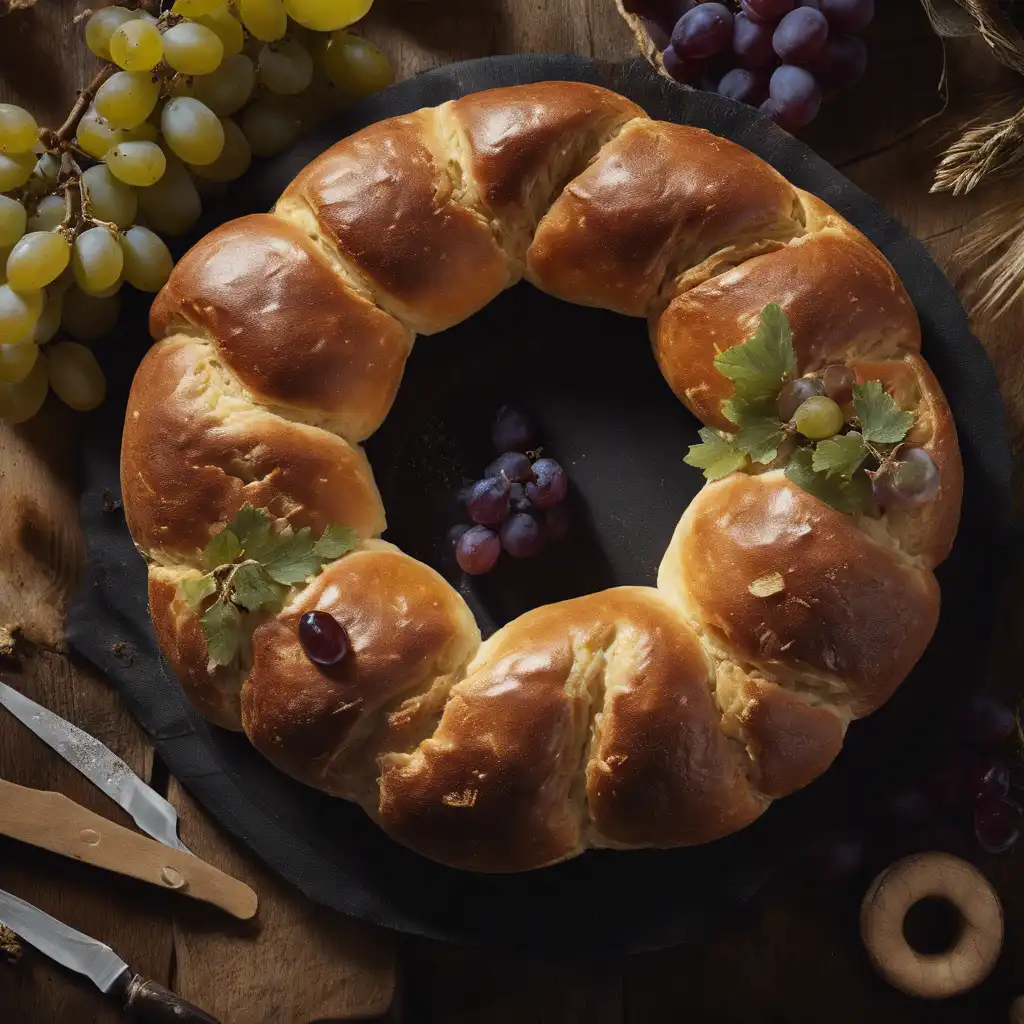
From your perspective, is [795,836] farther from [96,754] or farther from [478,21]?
[478,21]

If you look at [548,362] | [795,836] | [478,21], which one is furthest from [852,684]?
[478,21]

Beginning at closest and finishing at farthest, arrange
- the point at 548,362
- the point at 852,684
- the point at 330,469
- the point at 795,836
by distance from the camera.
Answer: the point at 852,684
the point at 330,469
the point at 795,836
the point at 548,362

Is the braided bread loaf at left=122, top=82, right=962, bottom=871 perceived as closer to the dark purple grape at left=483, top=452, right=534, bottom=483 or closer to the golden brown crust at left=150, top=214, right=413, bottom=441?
the golden brown crust at left=150, top=214, right=413, bottom=441

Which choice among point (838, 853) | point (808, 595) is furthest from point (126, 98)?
point (838, 853)

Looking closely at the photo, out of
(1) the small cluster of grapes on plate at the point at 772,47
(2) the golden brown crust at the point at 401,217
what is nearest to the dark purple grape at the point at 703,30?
(1) the small cluster of grapes on plate at the point at 772,47

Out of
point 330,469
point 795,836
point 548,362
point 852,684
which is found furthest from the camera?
point 548,362

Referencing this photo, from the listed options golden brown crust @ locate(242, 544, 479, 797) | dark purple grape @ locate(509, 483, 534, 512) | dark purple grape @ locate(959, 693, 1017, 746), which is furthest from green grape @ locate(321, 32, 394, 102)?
dark purple grape @ locate(959, 693, 1017, 746)

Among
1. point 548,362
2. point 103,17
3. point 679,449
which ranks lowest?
point 679,449
